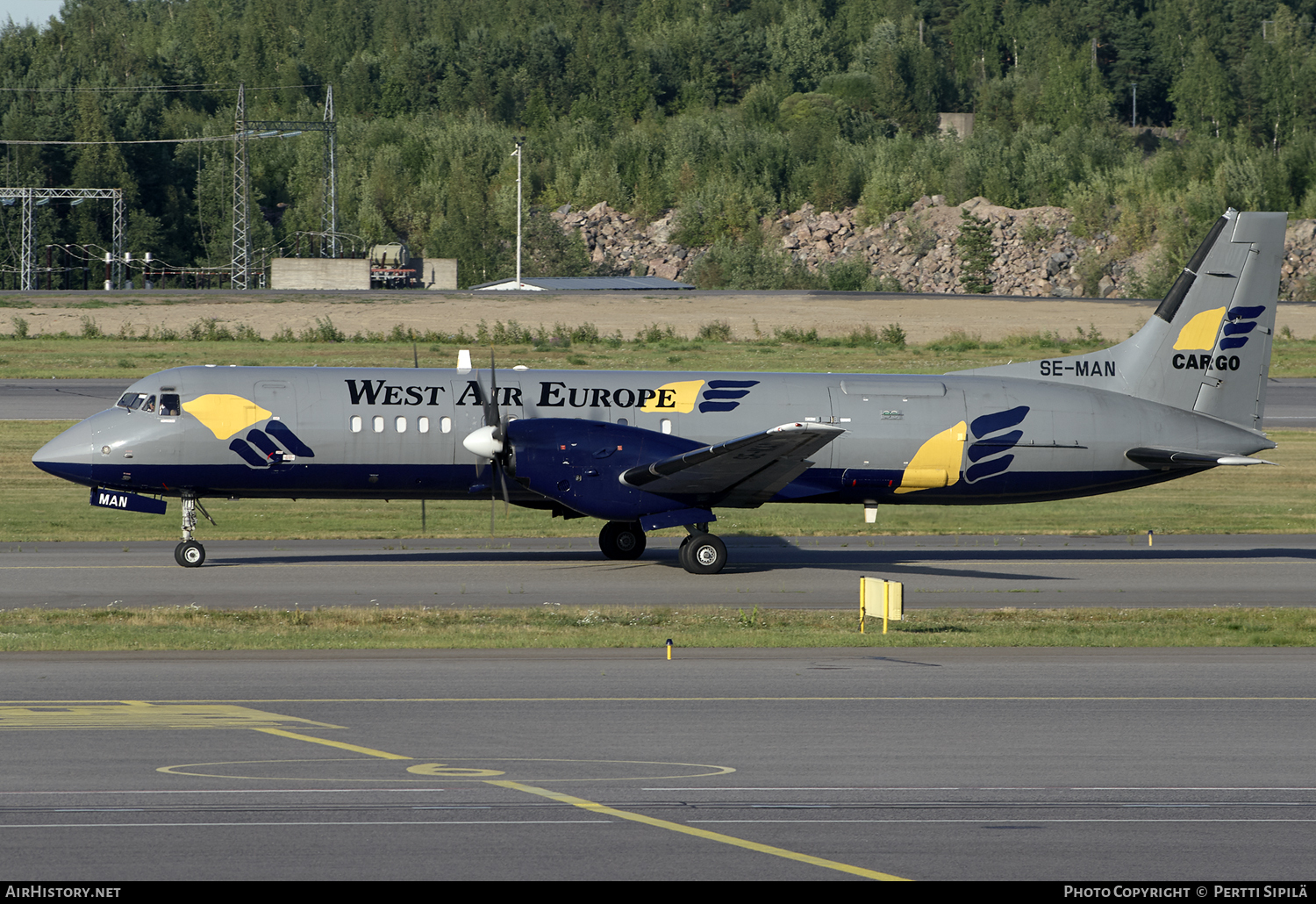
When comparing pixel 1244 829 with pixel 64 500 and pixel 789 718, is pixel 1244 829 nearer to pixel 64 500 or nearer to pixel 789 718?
pixel 789 718

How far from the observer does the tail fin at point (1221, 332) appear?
27484mm

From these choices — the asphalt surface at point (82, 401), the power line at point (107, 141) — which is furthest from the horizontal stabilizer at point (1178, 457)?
the power line at point (107, 141)

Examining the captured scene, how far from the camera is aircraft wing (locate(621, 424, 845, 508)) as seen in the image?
23.9 meters

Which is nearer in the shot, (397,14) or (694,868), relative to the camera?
(694,868)

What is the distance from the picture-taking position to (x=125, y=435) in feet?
82.2

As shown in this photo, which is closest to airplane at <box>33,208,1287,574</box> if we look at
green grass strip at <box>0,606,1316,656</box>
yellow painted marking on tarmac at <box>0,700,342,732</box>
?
green grass strip at <box>0,606,1316,656</box>

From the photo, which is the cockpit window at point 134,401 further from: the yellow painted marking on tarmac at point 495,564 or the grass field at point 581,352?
the grass field at point 581,352

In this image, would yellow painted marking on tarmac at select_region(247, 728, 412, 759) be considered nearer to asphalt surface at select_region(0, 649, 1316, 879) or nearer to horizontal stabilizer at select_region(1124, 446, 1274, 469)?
asphalt surface at select_region(0, 649, 1316, 879)

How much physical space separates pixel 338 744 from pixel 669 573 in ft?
44.7

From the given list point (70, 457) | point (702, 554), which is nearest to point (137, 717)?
point (70, 457)

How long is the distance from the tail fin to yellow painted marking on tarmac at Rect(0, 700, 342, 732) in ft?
59.7

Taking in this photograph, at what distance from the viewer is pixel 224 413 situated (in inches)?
993

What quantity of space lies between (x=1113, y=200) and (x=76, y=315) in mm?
80439

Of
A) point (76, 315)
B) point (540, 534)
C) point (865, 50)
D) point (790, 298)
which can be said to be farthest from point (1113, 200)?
point (540, 534)
